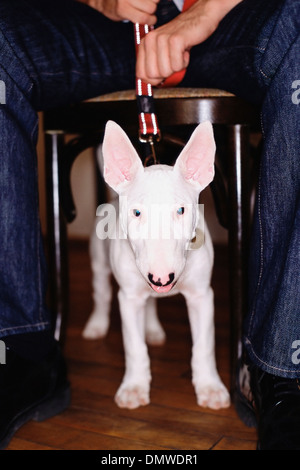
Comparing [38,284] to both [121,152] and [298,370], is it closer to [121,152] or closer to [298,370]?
[121,152]

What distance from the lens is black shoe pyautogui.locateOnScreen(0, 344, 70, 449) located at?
38.2 inches

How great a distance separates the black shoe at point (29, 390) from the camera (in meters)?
0.97

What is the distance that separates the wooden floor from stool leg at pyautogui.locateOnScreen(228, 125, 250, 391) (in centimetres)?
12

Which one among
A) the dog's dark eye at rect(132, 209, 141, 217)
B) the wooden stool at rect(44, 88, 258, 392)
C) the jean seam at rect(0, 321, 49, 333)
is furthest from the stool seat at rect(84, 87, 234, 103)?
the jean seam at rect(0, 321, 49, 333)

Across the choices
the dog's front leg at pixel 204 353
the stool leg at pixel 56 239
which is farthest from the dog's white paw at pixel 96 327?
the dog's front leg at pixel 204 353

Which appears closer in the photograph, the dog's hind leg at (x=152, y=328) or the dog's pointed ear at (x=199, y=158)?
the dog's pointed ear at (x=199, y=158)

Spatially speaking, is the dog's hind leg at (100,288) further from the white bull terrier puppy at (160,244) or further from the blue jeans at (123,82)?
the blue jeans at (123,82)

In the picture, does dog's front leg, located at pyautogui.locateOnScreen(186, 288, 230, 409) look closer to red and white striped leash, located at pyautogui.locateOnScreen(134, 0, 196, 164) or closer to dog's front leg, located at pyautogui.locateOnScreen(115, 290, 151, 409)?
dog's front leg, located at pyautogui.locateOnScreen(115, 290, 151, 409)

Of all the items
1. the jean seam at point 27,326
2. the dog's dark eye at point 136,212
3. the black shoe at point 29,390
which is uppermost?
the dog's dark eye at point 136,212

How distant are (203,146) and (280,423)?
43 cm

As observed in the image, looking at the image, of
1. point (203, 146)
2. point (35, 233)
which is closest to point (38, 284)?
point (35, 233)

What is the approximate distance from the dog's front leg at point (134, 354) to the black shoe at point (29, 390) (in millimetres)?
117

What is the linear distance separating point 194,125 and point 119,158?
10.4 inches

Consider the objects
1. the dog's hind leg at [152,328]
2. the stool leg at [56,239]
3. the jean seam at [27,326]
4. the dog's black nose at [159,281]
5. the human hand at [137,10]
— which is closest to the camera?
the dog's black nose at [159,281]
